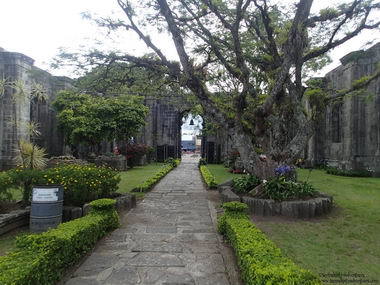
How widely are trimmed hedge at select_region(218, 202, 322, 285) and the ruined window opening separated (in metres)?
16.4

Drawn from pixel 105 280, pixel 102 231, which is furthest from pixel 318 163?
pixel 105 280

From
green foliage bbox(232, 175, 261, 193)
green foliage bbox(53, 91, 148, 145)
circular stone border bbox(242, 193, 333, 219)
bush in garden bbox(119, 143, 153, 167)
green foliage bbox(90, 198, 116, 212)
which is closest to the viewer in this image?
green foliage bbox(90, 198, 116, 212)

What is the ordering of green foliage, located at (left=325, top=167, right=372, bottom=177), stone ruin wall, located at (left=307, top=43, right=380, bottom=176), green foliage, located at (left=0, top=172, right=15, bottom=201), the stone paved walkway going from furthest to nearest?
stone ruin wall, located at (left=307, top=43, right=380, bottom=176) → green foliage, located at (left=325, top=167, right=372, bottom=177) → green foliage, located at (left=0, top=172, right=15, bottom=201) → the stone paved walkway

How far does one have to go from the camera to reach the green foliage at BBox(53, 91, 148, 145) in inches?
707

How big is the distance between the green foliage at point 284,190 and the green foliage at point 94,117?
12147 millimetres

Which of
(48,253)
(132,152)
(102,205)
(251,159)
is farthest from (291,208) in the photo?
(132,152)

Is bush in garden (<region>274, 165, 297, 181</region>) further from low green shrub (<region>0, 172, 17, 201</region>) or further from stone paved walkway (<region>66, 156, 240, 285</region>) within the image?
low green shrub (<region>0, 172, 17, 201</region>)

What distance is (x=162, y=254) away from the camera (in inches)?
196

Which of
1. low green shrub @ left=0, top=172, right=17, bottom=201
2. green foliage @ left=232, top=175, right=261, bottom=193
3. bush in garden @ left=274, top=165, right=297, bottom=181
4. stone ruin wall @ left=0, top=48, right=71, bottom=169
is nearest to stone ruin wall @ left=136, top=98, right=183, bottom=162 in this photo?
stone ruin wall @ left=0, top=48, right=71, bottom=169

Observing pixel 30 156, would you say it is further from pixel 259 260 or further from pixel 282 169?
pixel 259 260

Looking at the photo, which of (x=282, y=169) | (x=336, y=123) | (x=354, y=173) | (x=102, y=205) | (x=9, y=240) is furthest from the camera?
(x=336, y=123)

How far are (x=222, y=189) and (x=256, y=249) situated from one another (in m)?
5.91

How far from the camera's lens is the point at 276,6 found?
404 inches

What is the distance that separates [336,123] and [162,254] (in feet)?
60.4
